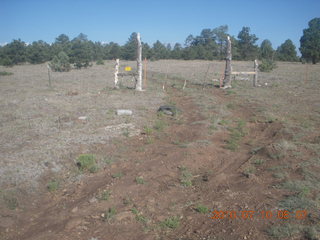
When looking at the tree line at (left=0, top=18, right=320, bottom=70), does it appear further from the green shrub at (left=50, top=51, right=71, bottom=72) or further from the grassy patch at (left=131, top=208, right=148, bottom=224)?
the grassy patch at (left=131, top=208, right=148, bottom=224)

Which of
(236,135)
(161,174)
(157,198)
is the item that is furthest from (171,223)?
(236,135)

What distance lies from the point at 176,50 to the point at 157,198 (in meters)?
62.1

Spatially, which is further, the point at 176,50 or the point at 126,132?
the point at 176,50

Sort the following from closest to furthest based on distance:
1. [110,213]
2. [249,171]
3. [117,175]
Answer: [110,213], [249,171], [117,175]

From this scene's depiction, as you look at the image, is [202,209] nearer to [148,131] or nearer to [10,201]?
[10,201]

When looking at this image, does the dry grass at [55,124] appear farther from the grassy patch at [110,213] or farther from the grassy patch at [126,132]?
the grassy patch at [110,213]

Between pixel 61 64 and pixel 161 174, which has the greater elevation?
pixel 61 64

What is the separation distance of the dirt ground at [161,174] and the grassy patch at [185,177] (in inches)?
0.9

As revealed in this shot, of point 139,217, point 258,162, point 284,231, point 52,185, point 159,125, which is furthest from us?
point 159,125

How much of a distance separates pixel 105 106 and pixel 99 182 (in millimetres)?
7243

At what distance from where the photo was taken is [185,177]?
6.13m

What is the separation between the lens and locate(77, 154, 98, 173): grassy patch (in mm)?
6650

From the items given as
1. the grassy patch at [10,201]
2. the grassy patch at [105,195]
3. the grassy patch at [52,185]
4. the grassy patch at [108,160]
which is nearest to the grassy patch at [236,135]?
the grassy patch at [108,160]

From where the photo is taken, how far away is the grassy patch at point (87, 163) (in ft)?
21.8
